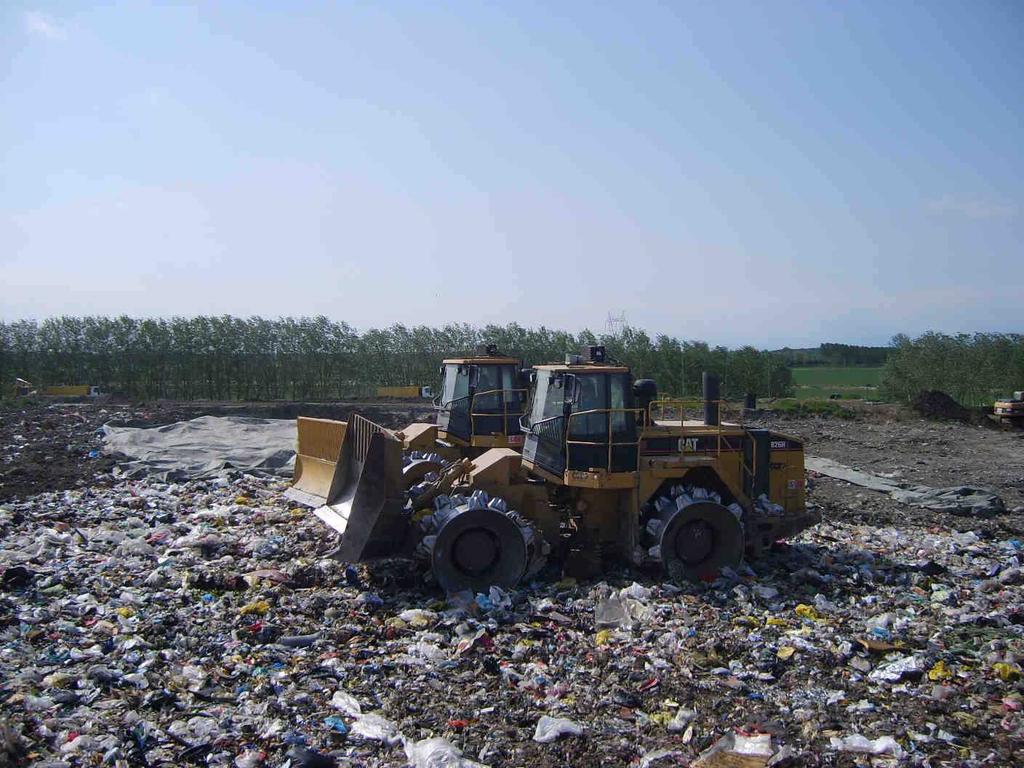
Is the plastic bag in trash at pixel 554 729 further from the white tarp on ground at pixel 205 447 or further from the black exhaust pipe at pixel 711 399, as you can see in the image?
the white tarp on ground at pixel 205 447

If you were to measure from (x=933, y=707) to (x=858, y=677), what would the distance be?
2.02ft

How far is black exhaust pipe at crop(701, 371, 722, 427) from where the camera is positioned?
359 inches

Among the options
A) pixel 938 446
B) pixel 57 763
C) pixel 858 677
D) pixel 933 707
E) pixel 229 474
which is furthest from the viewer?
pixel 938 446

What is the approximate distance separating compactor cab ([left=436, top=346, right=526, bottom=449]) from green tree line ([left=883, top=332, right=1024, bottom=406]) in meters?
29.3

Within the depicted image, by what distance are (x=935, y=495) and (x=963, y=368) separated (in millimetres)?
25326

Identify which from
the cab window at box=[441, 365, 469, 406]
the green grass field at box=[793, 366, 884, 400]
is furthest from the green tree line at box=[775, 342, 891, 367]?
the cab window at box=[441, 365, 469, 406]

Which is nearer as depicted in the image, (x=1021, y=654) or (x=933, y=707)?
(x=933, y=707)

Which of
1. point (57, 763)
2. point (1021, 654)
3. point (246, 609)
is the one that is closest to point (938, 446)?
point (1021, 654)

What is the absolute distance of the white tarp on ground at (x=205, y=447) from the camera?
50.1 ft

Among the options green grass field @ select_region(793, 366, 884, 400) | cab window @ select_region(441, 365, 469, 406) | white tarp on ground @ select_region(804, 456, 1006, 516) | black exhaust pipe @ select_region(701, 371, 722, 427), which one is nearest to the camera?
black exhaust pipe @ select_region(701, 371, 722, 427)

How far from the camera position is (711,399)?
360 inches

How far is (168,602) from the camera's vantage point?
7504mm

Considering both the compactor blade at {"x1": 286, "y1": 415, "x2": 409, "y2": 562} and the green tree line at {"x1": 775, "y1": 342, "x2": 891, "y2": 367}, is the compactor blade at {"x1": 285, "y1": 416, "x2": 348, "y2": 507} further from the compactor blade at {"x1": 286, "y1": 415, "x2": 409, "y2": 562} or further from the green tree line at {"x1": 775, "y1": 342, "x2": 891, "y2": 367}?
the green tree line at {"x1": 775, "y1": 342, "x2": 891, "y2": 367}

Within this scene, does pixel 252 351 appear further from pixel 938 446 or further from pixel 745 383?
pixel 938 446
